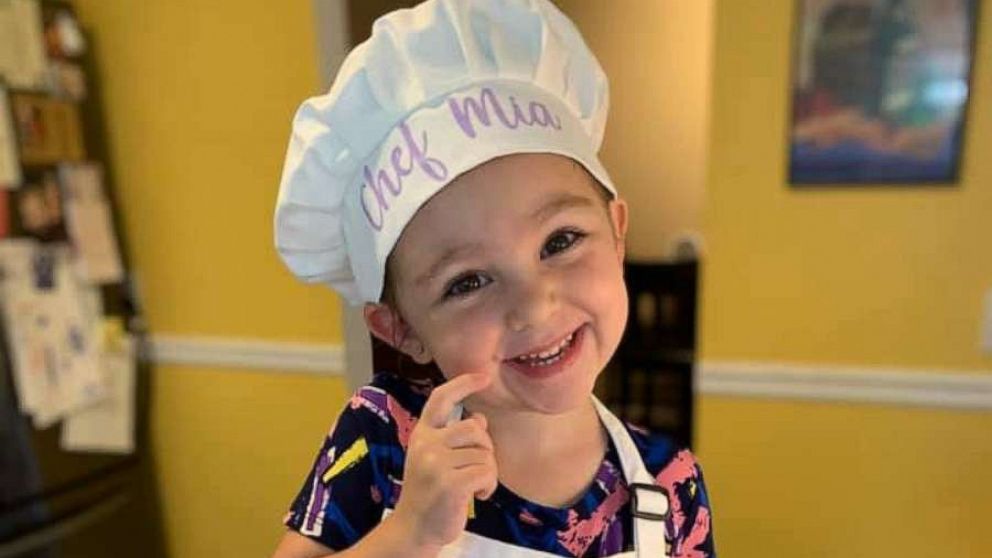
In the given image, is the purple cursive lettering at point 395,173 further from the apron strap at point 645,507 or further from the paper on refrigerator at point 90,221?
the paper on refrigerator at point 90,221

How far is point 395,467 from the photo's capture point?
2.22 feet

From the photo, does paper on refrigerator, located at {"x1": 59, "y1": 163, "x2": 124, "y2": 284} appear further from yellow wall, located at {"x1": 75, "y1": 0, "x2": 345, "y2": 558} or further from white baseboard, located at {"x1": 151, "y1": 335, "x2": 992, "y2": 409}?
white baseboard, located at {"x1": 151, "y1": 335, "x2": 992, "y2": 409}

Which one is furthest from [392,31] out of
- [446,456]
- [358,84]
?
[446,456]

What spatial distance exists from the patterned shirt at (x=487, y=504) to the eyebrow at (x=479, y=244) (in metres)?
0.17

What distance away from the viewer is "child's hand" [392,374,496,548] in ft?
1.83

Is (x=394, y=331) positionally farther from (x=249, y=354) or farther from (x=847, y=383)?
(x=249, y=354)

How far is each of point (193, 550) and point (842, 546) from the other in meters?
1.43

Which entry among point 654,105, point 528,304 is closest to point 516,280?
point 528,304

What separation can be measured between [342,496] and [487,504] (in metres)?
0.12

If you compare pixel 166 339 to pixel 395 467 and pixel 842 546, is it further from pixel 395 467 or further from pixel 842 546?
pixel 842 546

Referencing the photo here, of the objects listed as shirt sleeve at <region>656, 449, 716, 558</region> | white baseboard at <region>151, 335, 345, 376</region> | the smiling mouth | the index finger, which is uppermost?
the smiling mouth

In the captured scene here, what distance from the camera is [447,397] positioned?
1.89 ft

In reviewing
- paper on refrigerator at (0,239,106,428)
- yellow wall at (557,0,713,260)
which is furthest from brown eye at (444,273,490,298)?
yellow wall at (557,0,713,260)

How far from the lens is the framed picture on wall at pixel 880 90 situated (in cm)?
119
